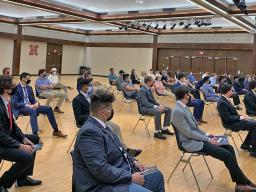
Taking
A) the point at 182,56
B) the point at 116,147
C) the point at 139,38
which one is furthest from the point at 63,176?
the point at 139,38

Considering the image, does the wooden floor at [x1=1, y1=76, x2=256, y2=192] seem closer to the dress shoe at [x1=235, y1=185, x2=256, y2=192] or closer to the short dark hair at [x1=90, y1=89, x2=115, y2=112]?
the dress shoe at [x1=235, y1=185, x2=256, y2=192]

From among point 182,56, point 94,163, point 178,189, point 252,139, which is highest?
point 182,56

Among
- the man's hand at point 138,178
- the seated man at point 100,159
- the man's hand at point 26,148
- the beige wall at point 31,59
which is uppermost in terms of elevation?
the beige wall at point 31,59

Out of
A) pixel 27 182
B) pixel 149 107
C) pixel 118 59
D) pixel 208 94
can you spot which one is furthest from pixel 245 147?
pixel 118 59

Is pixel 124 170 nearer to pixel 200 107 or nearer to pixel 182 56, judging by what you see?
pixel 200 107

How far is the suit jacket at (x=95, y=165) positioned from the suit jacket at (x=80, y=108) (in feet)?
9.02

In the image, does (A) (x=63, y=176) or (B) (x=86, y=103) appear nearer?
(A) (x=63, y=176)

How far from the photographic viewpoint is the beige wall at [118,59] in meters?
24.2

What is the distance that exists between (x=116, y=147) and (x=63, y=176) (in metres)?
2.05

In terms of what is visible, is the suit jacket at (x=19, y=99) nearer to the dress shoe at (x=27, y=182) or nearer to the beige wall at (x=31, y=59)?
the dress shoe at (x=27, y=182)

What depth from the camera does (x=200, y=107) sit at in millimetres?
8836

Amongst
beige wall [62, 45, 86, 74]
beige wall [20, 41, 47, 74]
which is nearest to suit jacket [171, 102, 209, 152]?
beige wall [20, 41, 47, 74]

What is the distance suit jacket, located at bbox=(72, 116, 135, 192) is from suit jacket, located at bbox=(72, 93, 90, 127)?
9.02ft

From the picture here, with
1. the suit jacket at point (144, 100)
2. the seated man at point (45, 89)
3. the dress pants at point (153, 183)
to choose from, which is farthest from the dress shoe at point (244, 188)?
the seated man at point (45, 89)
